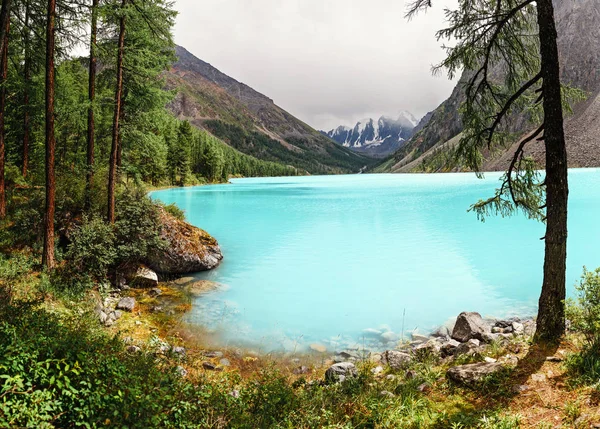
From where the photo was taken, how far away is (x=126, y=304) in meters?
12.0

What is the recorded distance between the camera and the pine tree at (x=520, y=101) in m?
6.38

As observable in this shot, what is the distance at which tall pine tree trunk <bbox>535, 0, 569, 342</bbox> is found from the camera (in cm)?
633

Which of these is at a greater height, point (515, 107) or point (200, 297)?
point (515, 107)

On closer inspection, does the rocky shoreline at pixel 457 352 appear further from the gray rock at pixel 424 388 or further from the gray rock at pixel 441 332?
the gray rock at pixel 424 388

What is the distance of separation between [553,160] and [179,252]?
586 inches

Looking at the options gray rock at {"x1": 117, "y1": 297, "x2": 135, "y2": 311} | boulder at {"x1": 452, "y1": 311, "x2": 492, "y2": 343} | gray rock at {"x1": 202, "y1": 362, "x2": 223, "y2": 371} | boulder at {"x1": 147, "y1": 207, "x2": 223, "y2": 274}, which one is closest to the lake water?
boulder at {"x1": 147, "y1": 207, "x2": 223, "y2": 274}

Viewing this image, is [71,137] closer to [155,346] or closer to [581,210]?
[155,346]

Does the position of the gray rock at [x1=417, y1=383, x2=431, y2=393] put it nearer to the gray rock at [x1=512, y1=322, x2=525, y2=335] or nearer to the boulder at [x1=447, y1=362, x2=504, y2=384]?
the boulder at [x1=447, y1=362, x2=504, y2=384]

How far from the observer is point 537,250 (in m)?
22.2

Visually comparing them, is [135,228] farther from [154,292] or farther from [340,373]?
[340,373]

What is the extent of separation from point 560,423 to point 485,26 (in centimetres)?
740

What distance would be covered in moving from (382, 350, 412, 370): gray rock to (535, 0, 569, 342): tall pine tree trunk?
10.7 ft

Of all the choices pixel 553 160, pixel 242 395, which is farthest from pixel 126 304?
pixel 553 160

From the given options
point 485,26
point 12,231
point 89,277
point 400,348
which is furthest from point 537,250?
point 12,231
